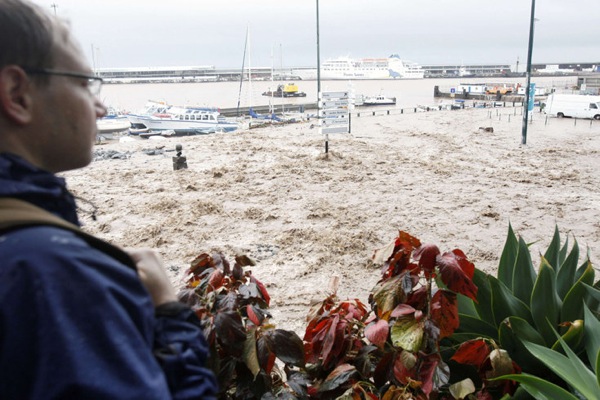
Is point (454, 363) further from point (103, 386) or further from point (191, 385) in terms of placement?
point (103, 386)

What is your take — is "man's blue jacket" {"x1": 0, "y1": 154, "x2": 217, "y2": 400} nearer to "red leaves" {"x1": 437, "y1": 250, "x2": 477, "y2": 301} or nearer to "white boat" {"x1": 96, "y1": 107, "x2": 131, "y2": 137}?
"red leaves" {"x1": 437, "y1": 250, "x2": 477, "y2": 301}

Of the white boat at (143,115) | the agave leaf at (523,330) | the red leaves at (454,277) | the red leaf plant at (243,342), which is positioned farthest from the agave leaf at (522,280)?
the white boat at (143,115)

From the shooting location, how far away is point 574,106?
31.1 metres

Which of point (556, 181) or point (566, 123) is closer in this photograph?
point (556, 181)

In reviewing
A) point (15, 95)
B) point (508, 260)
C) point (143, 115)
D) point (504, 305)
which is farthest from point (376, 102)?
point (15, 95)

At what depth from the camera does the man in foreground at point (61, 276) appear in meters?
0.85

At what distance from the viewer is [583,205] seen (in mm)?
10305

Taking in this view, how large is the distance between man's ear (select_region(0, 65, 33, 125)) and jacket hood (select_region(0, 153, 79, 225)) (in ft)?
0.26

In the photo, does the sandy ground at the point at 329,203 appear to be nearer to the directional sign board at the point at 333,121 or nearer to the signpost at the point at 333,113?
the signpost at the point at 333,113

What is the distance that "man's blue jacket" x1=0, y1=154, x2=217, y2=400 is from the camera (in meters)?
0.84

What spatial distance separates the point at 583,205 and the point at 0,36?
1107 centimetres

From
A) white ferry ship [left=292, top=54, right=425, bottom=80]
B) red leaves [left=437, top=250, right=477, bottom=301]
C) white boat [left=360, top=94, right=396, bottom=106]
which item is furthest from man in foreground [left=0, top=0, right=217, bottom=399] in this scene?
white ferry ship [left=292, top=54, right=425, bottom=80]

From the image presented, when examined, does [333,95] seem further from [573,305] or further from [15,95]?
[15,95]

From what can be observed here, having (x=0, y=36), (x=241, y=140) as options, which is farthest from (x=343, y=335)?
(x=241, y=140)
